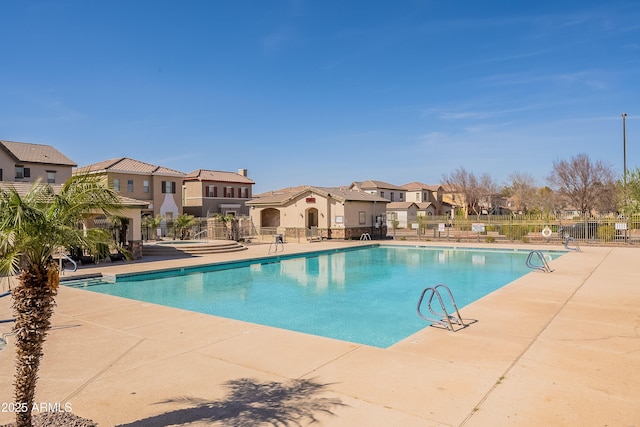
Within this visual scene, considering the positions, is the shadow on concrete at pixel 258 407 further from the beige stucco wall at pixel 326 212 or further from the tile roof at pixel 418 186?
the tile roof at pixel 418 186

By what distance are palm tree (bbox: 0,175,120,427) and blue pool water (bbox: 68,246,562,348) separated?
630 cm

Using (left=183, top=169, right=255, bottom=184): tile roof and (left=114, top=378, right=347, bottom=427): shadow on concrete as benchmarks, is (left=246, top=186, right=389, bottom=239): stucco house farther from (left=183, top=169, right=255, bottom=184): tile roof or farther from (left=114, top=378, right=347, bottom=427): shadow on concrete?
(left=114, top=378, right=347, bottom=427): shadow on concrete

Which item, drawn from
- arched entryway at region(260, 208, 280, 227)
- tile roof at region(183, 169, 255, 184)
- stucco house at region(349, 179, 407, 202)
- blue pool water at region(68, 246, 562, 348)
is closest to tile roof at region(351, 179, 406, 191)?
stucco house at region(349, 179, 407, 202)

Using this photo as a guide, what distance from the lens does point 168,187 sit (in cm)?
4156

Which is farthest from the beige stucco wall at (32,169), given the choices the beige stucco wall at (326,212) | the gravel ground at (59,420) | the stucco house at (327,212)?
the gravel ground at (59,420)

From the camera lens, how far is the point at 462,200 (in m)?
67.2

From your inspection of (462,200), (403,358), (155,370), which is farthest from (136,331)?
(462,200)

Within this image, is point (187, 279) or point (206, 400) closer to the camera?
point (206, 400)

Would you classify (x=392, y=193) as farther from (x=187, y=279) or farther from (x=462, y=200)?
(x=187, y=279)

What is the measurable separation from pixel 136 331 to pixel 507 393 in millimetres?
6333

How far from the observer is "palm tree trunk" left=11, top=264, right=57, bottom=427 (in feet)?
11.9

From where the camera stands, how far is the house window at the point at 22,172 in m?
33.9

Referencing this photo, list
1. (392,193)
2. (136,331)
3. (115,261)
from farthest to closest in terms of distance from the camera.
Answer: (392,193) → (115,261) → (136,331)

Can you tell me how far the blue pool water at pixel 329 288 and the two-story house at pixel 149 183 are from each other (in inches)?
851
